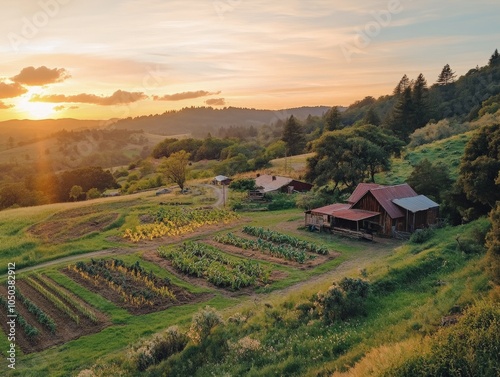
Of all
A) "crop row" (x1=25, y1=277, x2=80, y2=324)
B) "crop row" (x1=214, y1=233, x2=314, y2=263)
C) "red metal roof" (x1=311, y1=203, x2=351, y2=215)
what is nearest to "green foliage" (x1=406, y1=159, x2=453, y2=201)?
"red metal roof" (x1=311, y1=203, x2=351, y2=215)

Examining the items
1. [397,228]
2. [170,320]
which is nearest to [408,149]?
[397,228]

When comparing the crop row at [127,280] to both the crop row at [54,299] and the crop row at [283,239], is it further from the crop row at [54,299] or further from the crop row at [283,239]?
the crop row at [283,239]

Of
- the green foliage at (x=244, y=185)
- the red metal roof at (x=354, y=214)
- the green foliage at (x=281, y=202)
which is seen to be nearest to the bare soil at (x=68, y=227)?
the green foliage at (x=281, y=202)

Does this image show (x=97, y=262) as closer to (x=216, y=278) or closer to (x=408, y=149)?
(x=216, y=278)

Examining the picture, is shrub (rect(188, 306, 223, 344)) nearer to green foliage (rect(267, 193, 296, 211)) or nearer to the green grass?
green foliage (rect(267, 193, 296, 211))

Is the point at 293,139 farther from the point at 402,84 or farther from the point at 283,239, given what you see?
the point at 283,239

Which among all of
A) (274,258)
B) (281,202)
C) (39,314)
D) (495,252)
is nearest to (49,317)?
(39,314)
